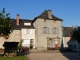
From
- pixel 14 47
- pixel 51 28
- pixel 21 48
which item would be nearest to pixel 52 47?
Answer: pixel 51 28

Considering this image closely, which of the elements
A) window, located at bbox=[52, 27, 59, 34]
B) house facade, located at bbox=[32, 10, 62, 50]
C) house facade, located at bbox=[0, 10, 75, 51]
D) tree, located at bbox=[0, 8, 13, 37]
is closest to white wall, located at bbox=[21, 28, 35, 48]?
house facade, located at bbox=[0, 10, 75, 51]

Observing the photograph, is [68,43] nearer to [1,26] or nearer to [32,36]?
[32,36]

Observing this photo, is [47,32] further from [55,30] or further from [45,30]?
[55,30]

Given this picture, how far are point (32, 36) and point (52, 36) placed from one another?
205 inches

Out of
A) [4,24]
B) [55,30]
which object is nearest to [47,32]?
[55,30]

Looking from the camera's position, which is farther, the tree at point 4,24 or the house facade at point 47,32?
the house facade at point 47,32

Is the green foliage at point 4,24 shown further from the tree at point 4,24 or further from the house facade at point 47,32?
the house facade at point 47,32

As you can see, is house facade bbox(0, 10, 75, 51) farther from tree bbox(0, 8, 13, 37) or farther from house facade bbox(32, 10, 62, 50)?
tree bbox(0, 8, 13, 37)

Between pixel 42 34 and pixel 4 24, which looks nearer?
pixel 4 24

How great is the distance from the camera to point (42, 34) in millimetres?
43812

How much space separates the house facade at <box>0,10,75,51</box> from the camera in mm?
43500

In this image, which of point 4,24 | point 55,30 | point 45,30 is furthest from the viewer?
point 55,30

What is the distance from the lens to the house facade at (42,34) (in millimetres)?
43500

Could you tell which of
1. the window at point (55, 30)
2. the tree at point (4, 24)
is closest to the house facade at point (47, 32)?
the window at point (55, 30)
